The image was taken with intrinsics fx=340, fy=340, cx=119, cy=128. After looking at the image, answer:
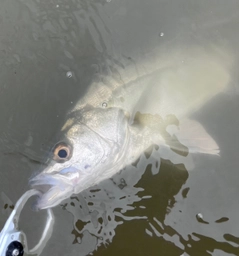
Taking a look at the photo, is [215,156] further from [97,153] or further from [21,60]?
[21,60]

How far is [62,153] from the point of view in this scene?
2.58 m

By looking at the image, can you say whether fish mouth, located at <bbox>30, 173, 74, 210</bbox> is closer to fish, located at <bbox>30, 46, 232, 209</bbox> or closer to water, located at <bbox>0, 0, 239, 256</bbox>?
fish, located at <bbox>30, 46, 232, 209</bbox>

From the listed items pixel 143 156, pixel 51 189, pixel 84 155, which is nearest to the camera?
pixel 51 189

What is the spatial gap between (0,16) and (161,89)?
168 cm

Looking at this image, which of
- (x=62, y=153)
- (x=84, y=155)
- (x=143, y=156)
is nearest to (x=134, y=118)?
(x=143, y=156)

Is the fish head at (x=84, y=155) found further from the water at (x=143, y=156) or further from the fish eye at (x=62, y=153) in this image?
the water at (x=143, y=156)

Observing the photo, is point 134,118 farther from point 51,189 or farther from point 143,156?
point 51,189

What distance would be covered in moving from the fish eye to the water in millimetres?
144

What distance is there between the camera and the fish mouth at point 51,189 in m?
2.50

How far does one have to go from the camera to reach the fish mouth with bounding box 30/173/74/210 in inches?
98.5

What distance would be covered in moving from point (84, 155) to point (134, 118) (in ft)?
1.83

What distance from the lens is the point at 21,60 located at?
3.08 meters

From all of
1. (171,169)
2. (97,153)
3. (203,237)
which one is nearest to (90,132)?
(97,153)

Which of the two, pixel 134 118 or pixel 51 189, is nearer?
pixel 51 189
